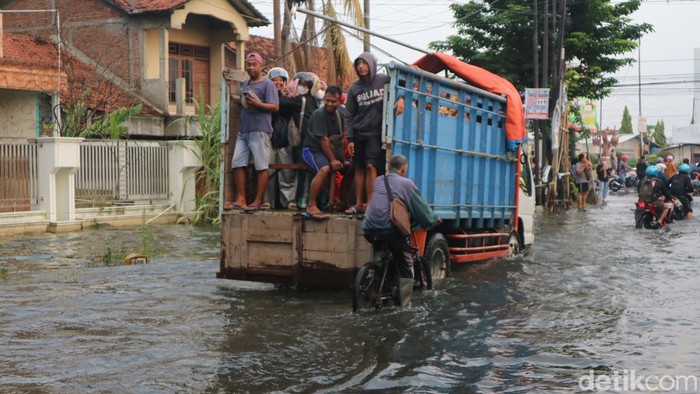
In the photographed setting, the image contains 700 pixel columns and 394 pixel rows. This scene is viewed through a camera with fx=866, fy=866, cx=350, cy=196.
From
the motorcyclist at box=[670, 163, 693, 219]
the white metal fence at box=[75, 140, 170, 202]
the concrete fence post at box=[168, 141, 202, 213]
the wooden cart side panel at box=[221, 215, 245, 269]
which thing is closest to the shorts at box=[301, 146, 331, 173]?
the wooden cart side panel at box=[221, 215, 245, 269]

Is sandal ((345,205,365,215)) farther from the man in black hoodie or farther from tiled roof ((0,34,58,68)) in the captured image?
tiled roof ((0,34,58,68))

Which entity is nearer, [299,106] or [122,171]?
[299,106]

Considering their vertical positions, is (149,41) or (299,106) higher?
(149,41)

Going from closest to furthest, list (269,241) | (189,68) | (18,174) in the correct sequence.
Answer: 1. (269,241)
2. (18,174)
3. (189,68)

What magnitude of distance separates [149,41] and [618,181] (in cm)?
2418

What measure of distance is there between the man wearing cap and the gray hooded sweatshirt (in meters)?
0.95

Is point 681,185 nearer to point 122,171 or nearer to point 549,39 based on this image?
point 549,39

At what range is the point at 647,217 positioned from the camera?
66.5 ft

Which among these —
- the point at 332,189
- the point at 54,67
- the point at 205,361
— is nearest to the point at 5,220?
→ the point at 54,67

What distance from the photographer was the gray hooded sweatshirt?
9.78 m

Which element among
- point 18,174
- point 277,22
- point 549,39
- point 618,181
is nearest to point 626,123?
point 618,181

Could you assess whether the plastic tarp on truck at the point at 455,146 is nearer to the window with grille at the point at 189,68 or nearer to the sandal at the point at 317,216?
the sandal at the point at 317,216

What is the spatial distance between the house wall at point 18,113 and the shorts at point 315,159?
48.2 ft

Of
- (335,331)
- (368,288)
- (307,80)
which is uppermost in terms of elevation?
(307,80)
